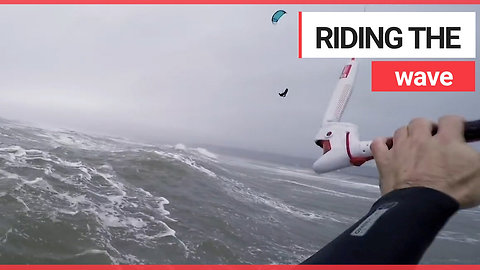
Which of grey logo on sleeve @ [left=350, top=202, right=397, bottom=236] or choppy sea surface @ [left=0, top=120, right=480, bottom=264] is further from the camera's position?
choppy sea surface @ [left=0, top=120, right=480, bottom=264]

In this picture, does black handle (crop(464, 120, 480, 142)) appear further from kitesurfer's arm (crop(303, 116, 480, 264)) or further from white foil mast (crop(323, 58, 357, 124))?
white foil mast (crop(323, 58, 357, 124))

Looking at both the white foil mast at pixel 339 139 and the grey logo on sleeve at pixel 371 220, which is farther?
the white foil mast at pixel 339 139

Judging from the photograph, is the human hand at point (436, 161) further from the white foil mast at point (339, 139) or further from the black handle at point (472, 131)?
the white foil mast at point (339, 139)

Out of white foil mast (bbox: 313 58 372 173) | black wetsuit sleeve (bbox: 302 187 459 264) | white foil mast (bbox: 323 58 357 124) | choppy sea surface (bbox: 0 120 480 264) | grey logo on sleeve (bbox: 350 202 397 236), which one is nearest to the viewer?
black wetsuit sleeve (bbox: 302 187 459 264)

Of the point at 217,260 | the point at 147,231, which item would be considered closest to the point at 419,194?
the point at 217,260

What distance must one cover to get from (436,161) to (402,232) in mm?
262

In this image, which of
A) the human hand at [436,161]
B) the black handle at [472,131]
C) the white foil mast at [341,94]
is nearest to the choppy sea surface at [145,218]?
the white foil mast at [341,94]

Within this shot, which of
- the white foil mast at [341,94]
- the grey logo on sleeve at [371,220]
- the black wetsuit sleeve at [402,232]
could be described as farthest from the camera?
the white foil mast at [341,94]

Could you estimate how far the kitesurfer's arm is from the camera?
1.10 m

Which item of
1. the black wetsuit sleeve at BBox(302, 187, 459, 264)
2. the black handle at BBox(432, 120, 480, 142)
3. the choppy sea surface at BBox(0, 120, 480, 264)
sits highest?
the black handle at BBox(432, 120, 480, 142)

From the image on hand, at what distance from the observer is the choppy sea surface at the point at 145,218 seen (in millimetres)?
7359

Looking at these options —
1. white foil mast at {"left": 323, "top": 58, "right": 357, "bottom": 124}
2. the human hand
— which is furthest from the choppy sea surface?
the human hand

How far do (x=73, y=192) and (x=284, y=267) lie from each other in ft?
22.9

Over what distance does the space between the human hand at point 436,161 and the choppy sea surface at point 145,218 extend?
269 inches
